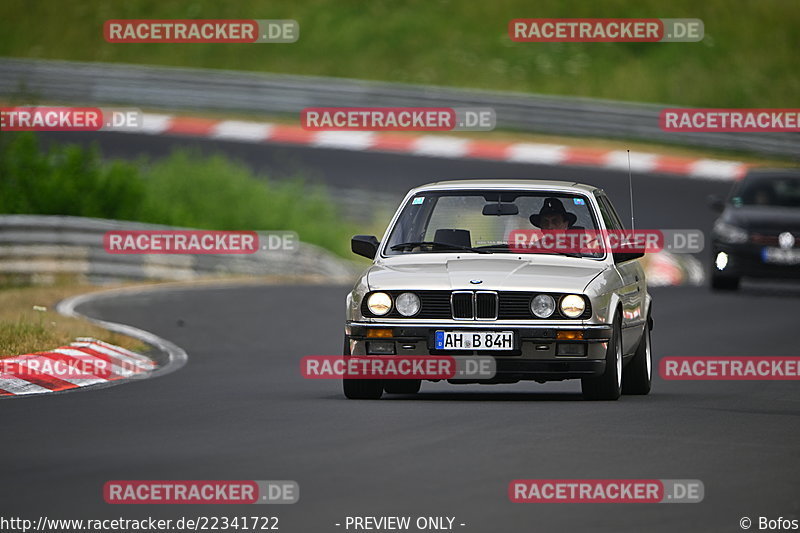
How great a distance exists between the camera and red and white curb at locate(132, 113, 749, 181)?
37.5m

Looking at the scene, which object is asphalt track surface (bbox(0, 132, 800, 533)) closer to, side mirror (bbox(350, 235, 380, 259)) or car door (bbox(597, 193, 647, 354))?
car door (bbox(597, 193, 647, 354))

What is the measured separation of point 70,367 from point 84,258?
30.9 feet

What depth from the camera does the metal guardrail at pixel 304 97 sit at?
129 ft

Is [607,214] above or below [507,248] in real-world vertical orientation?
above

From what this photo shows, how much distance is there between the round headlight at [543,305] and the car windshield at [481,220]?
2.72 ft

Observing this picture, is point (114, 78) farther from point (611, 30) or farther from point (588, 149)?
point (611, 30)

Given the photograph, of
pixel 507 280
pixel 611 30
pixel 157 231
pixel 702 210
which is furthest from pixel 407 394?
pixel 611 30
